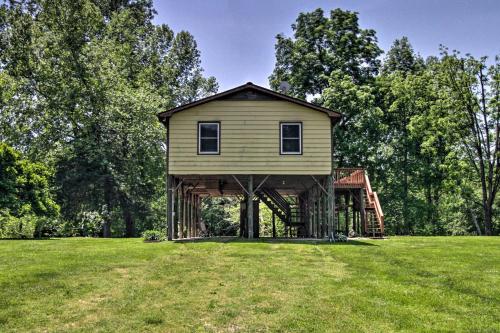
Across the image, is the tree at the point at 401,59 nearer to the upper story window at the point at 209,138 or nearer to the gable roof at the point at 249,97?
the gable roof at the point at 249,97

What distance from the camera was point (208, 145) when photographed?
71.0ft

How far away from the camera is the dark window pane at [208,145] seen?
2161 cm

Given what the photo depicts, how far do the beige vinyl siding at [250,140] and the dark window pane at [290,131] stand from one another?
25 cm

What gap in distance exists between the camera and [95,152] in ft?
105

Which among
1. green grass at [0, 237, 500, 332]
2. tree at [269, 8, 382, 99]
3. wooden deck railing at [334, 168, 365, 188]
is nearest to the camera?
green grass at [0, 237, 500, 332]

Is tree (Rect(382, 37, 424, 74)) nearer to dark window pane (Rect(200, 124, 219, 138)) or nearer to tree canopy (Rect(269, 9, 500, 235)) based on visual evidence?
tree canopy (Rect(269, 9, 500, 235))

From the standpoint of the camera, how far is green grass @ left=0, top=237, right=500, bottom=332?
8148mm

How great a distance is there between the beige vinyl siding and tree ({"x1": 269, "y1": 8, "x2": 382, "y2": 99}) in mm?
18543

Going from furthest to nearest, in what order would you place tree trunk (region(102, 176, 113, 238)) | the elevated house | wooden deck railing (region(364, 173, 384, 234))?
tree trunk (region(102, 176, 113, 238))
wooden deck railing (region(364, 173, 384, 234))
the elevated house

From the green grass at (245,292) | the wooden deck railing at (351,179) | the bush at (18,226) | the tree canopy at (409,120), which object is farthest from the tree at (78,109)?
the green grass at (245,292)

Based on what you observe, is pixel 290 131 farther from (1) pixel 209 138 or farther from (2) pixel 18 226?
(2) pixel 18 226

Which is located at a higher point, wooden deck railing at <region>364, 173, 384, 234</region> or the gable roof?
the gable roof

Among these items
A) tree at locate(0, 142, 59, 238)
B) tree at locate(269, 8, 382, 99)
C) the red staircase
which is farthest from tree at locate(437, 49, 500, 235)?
tree at locate(0, 142, 59, 238)

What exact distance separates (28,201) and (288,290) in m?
15.2
